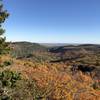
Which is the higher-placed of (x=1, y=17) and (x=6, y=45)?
(x=1, y=17)

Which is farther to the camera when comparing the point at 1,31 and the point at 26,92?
the point at 26,92

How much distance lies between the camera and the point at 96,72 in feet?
575

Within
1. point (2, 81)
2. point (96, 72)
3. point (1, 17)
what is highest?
point (1, 17)

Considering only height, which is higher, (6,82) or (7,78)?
(7,78)

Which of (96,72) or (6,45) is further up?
(6,45)

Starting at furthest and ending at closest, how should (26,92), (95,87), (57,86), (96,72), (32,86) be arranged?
(96,72), (95,87), (57,86), (32,86), (26,92)

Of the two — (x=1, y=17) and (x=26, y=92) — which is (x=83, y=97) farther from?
(x=1, y=17)

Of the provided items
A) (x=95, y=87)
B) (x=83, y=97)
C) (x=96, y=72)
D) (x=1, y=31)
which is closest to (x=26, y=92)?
(x=1, y=31)

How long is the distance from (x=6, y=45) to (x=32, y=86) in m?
16.2

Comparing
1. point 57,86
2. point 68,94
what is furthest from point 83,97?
point 57,86

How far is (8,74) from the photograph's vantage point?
103ft

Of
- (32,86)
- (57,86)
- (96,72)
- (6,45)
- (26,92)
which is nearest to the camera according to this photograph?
(6,45)

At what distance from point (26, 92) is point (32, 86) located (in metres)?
6.61

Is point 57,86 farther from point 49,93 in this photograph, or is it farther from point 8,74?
point 8,74
